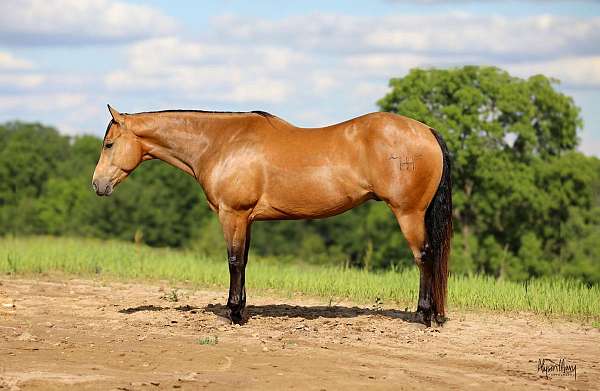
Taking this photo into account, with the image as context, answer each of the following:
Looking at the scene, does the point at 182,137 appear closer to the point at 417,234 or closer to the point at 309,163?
the point at 309,163

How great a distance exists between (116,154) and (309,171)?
234 centimetres

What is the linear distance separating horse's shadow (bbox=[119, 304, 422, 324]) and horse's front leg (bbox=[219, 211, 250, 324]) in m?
0.29

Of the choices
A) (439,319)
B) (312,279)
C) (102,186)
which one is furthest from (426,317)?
(102,186)

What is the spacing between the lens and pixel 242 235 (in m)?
9.52

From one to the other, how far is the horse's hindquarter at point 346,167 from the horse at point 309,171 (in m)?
0.01

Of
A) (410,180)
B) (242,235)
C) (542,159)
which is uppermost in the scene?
(542,159)

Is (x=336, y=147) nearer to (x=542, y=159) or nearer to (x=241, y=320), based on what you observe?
(x=241, y=320)

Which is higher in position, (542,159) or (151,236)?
(542,159)

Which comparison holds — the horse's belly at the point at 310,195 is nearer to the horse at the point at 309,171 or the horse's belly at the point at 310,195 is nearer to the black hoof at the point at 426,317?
the horse at the point at 309,171

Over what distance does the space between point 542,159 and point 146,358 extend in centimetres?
3261

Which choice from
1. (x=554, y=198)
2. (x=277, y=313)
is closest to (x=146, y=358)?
(x=277, y=313)

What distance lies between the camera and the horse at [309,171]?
918 cm

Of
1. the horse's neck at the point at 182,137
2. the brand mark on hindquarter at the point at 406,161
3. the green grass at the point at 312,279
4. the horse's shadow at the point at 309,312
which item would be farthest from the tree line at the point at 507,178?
the brand mark on hindquarter at the point at 406,161

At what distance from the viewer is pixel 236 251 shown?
9555mm
